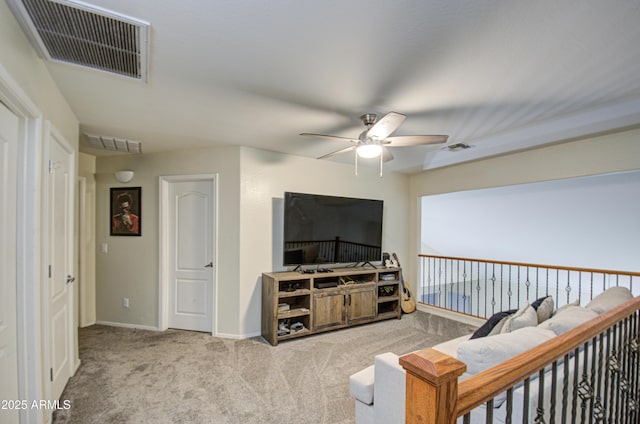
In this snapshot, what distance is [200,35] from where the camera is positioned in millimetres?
1521

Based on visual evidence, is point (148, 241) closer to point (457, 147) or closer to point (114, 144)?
point (114, 144)

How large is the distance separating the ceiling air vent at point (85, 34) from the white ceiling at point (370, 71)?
0.08m

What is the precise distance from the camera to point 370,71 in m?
1.87

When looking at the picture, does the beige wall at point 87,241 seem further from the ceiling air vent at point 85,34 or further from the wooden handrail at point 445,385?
the wooden handrail at point 445,385

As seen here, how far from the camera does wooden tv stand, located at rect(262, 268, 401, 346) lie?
11.2ft

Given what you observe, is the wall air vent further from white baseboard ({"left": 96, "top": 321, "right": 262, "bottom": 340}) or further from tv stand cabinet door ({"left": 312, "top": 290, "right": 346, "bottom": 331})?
tv stand cabinet door ({"left": 312, "top": 290, "right": 346, "bottom": 331})

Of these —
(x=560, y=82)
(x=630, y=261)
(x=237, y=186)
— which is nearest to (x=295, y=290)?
(x=237, y=186)

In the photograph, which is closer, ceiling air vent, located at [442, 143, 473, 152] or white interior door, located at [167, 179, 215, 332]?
ceiling air vent, located at [442, 143, 473, 152]

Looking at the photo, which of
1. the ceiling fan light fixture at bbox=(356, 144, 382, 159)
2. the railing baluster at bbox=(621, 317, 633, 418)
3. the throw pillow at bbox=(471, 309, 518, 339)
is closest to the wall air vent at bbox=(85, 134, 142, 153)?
the ceiling fan light fixture at bbox=(356, 144, 382, 159)

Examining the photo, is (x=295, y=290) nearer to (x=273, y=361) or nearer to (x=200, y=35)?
(x=273, y=361)

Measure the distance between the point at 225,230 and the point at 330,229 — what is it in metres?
1.39

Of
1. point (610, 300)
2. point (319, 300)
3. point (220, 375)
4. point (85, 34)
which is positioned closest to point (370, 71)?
point (85, 34)

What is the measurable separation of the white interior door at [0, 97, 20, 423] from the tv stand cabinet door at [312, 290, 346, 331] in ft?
8.45

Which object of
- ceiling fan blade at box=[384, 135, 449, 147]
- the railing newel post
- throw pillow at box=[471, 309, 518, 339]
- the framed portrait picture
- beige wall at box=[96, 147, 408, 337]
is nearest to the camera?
the railing newel post
